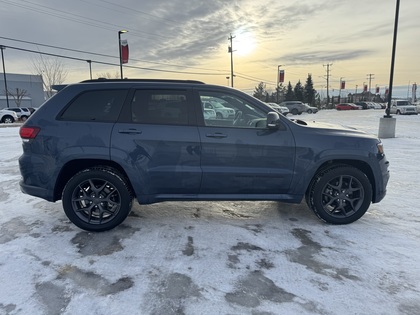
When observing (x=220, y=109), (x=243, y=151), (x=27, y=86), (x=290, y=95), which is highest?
(x=27, y=86)

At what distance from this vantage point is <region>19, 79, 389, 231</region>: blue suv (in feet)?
12.1

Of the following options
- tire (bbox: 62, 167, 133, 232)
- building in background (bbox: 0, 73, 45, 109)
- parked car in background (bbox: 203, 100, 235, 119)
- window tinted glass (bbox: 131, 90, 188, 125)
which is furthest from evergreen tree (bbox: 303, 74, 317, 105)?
tire (bbox: 62, 167, 133, 232)

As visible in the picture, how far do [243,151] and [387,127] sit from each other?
11.3 metres

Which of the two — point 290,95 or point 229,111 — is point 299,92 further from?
point 229,111

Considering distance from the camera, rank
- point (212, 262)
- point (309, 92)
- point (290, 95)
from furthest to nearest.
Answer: point (290, 95) < point (309, 92) < point (212, 262)

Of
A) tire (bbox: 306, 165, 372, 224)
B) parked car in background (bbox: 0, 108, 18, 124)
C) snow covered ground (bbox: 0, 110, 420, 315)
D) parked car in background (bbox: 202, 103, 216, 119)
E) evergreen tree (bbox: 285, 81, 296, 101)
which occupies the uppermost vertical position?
evergreen tree (bbox: 285, 81, 296, 101)

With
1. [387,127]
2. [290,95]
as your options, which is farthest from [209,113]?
[290,95]

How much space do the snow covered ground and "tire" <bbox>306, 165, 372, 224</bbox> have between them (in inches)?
7.1

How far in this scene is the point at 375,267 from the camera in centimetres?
307

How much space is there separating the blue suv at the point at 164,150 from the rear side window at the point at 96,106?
0.04 ft

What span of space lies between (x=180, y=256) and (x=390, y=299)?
1996mm

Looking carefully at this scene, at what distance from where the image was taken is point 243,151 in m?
3.75

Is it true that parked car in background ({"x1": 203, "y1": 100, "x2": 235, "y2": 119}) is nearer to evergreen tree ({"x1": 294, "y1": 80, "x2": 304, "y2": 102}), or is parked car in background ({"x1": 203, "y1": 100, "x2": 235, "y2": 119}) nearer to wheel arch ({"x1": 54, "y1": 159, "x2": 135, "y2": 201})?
wheel arch ({"x1": 54, "y1": 159, "x2": 135, "y2": 201})

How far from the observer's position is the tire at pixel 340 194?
12.9 ft
